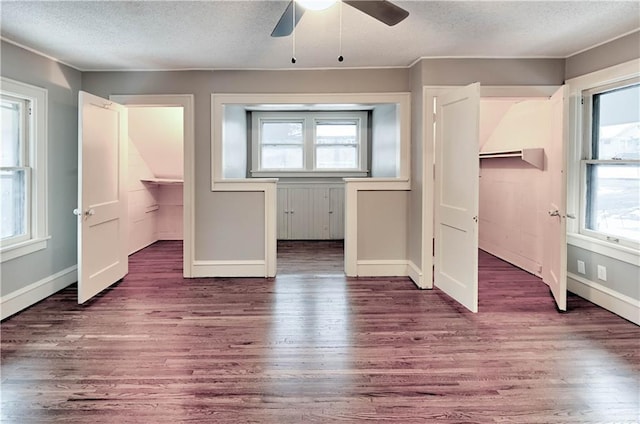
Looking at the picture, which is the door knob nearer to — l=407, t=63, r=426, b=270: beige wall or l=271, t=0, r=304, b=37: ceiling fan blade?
l=271, t=0, r=304, b=37: ceiling fan blade

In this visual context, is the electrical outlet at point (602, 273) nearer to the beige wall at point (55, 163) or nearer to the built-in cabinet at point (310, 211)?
the built-in cabinet at point (310, 211)

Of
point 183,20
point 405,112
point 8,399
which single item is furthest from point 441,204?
point 8,399

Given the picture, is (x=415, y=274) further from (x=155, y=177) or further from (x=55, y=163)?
(x=155, y=177)

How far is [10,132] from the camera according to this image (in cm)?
368

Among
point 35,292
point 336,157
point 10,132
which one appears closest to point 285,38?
point 10,132

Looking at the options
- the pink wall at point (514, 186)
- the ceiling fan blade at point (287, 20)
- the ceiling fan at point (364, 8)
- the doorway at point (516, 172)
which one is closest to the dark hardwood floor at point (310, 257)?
the doorway at point (516, 172)

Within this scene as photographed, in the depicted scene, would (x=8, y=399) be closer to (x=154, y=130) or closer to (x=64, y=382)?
(x=64, y=382)

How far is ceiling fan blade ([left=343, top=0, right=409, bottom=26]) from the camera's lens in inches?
91.4

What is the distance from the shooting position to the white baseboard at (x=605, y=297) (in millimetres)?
3390

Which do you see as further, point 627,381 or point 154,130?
point 154,130

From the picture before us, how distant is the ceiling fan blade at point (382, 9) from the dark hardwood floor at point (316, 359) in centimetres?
202

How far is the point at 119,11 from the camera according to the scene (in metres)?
→ 2.93

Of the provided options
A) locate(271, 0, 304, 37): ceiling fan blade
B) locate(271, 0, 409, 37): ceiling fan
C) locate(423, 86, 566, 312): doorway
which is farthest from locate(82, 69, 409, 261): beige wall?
locate(271, 0, 409, 37): ceiling fan

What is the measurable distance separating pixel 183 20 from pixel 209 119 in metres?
1.63
